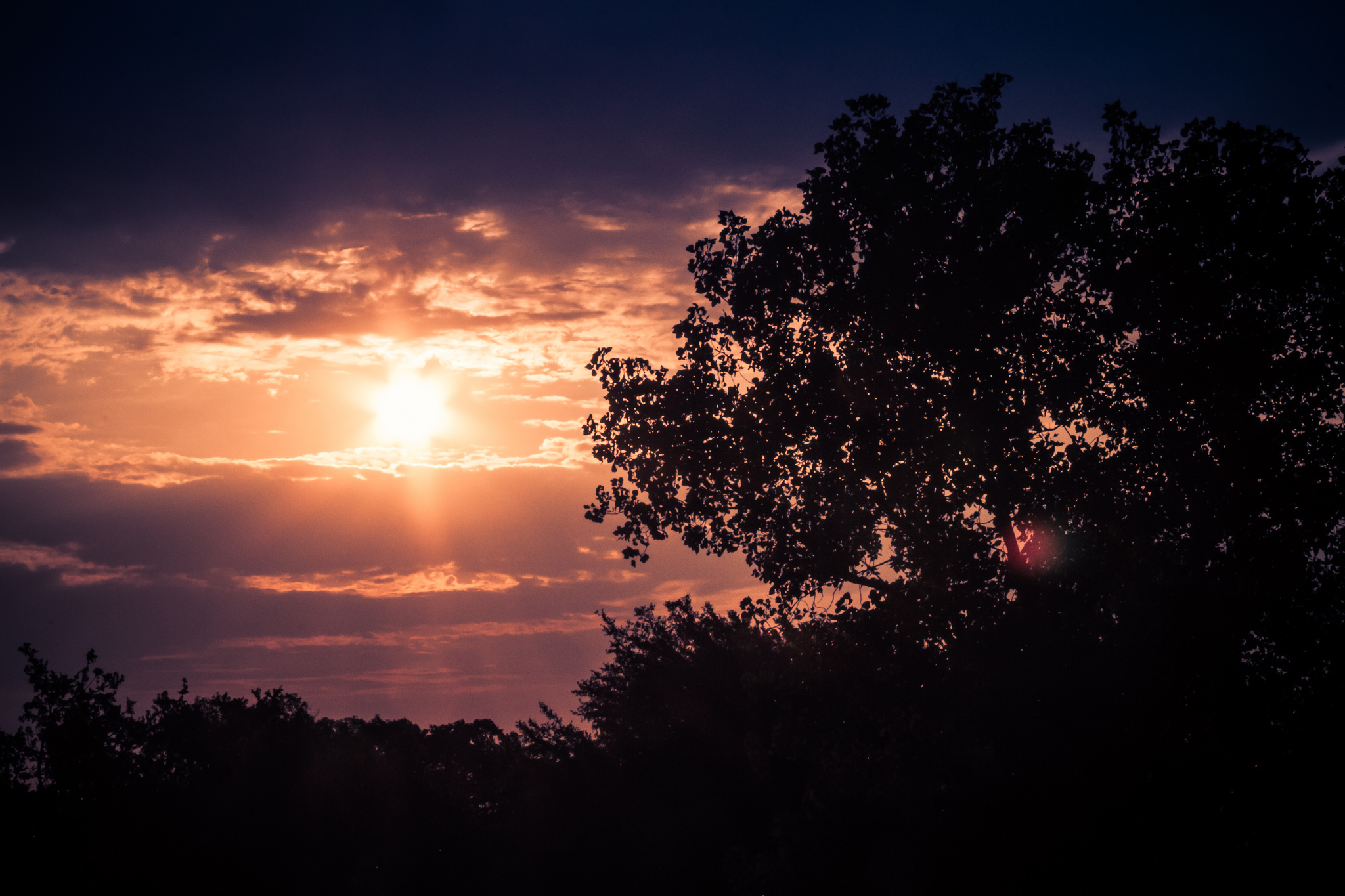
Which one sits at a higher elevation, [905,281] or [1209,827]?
[905,281]

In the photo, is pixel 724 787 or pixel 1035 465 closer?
pixel 1035 465

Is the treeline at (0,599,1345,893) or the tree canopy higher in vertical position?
the tree canopy

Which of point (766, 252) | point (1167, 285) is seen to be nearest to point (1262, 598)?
point (1167, 285)

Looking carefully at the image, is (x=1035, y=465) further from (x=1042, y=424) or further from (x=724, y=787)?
(x=724, y=787)

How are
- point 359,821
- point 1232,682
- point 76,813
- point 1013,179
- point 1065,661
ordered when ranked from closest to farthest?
point 1232,682 → point 1065,661 → point 1013,179 → point 76,813 → point 359,821

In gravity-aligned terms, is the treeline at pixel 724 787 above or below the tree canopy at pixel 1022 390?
below

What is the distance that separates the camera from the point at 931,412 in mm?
18641

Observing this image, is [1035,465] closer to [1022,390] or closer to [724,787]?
[1022,390]

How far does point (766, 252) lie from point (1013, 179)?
16.4ft

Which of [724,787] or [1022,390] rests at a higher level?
[1022,390]

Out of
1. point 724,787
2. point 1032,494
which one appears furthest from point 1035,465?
point 724,787

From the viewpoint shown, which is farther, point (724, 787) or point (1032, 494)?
point (724, 787)

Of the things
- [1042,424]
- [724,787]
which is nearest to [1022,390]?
[1042,424]

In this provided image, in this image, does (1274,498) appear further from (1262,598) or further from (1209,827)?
(1209,827)
